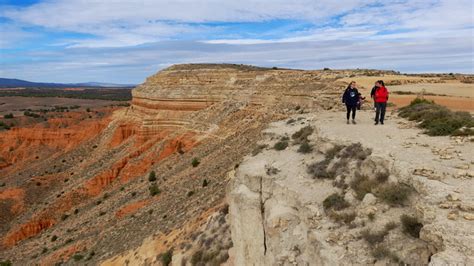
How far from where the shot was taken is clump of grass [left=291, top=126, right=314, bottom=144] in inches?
562

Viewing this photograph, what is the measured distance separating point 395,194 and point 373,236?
1.08m

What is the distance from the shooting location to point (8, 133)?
205ft

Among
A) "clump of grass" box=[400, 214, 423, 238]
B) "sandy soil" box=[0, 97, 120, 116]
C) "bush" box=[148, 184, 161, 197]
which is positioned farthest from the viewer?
"sandy soil" box=[0, 97, 120, 116]

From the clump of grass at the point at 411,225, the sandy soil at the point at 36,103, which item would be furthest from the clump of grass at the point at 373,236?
the sandy soil at the point at 36,103

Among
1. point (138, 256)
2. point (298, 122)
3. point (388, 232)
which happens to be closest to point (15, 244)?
point (138, 256)

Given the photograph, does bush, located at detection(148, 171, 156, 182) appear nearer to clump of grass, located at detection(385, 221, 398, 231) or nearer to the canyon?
the canyon

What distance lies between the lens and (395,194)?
8.22 metres

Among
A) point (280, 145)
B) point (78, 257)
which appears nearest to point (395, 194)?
point (280, 145)

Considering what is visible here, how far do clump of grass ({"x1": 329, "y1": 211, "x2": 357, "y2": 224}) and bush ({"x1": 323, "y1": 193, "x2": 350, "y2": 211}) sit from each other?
259mm

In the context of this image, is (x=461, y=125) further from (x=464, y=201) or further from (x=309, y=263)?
(x=309, y=263)

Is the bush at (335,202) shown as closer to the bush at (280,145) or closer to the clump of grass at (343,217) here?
the clump of grass at (343,217)

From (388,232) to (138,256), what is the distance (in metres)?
12.9

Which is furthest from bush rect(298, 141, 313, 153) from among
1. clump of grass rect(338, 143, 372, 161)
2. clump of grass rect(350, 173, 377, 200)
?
clump of grass rect(350, 173, 377, 200)

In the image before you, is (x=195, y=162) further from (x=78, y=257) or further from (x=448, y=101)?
(x=448, y=101)
